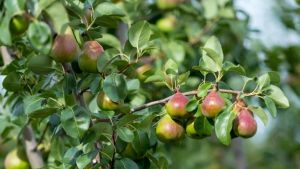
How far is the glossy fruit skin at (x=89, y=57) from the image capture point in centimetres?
135

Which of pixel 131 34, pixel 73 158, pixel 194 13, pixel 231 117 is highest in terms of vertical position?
pixel 131 34

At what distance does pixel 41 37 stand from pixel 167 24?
1.33 m

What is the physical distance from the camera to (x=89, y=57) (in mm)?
1345

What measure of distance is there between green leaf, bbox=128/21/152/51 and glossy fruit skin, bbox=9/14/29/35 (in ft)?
0.93

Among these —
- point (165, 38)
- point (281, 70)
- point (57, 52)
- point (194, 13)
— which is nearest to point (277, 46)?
point (281, 70)

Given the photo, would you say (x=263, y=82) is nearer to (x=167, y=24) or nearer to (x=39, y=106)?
(x=39, y=106)

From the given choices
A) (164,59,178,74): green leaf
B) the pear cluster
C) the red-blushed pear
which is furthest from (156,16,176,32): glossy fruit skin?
the pear cluster

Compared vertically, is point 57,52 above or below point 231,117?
above

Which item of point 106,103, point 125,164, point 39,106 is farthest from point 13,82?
point 125,164

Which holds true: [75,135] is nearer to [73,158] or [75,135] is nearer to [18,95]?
[73,158]

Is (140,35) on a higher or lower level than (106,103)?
higher

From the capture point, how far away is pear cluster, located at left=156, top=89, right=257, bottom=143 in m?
1.35

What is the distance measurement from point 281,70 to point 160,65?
2.79 ft

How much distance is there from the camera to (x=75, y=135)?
132cm
